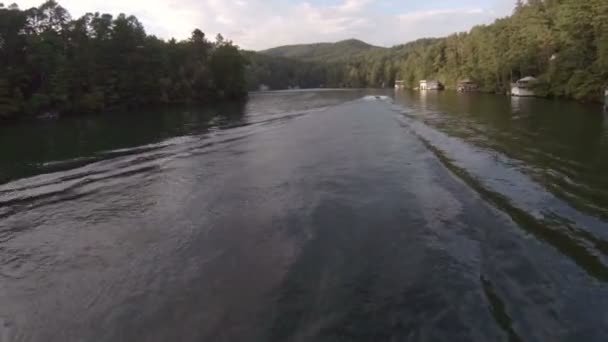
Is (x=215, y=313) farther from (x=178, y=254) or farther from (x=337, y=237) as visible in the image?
(x=337, y=237)

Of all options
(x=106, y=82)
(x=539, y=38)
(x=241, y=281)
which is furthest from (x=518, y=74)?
(x=241, y=281)

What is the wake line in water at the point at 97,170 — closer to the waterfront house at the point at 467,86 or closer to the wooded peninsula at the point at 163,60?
the wooded peninsula at the point at 163,60

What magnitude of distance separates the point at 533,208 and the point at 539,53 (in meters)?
74.4

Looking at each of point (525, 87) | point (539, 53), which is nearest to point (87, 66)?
point (525, 87)

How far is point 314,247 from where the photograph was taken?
9.97 m

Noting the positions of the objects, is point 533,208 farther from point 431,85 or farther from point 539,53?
point 431,85

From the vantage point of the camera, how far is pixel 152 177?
710 inches

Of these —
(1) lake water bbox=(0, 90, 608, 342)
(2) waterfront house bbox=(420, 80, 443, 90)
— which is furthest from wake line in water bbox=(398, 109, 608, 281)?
(2) waterfront house bbox=(420, 80, 443, 90)

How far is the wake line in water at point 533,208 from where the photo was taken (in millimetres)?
9047

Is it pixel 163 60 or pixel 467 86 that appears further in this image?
pixel 467 86

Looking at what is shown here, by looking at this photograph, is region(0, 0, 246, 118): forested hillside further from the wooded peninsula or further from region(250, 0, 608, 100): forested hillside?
region(250, 0, 608, 100): forested hillside

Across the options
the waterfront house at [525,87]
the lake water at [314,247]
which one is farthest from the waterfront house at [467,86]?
the lake water at [314,247]

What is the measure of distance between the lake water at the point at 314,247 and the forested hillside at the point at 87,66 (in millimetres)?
40681

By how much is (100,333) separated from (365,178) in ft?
37.5
